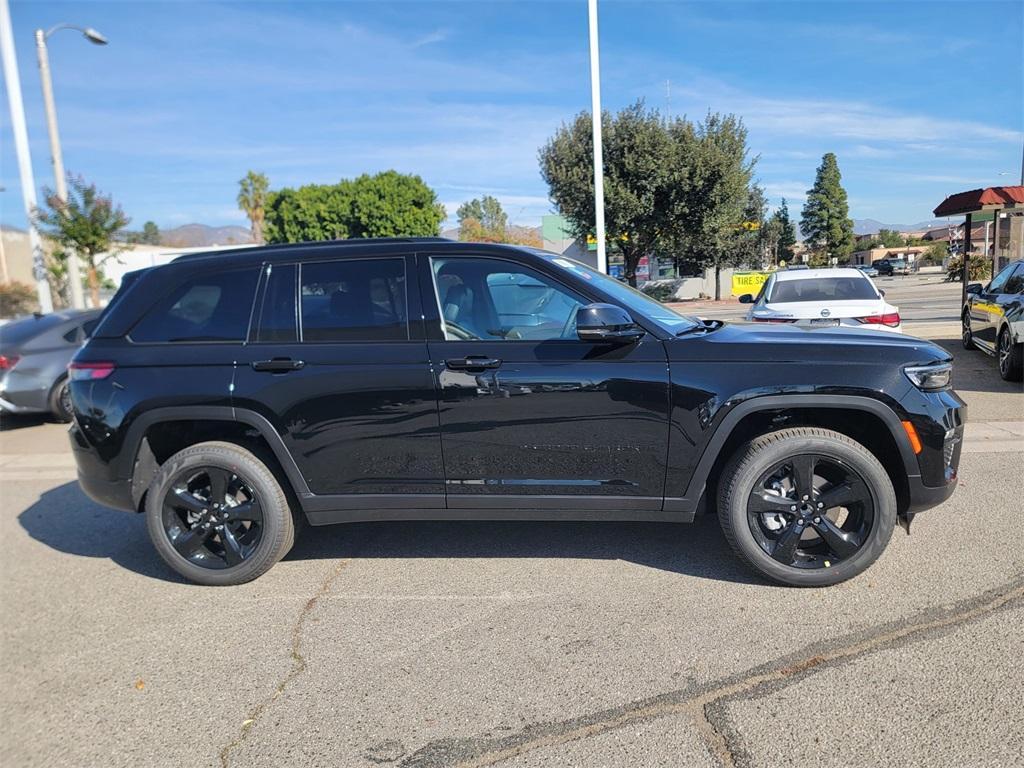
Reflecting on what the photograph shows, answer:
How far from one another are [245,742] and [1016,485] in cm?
521

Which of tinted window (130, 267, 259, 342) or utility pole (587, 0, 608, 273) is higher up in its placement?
utility pole (587, 0, 608, 273)

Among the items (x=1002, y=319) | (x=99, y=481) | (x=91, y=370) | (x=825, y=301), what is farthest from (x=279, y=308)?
(x=1002, y=319)

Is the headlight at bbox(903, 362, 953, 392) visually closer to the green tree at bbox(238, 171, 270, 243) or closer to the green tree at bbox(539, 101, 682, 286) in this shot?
the green tree at bbox(539, 101, 682, 286)

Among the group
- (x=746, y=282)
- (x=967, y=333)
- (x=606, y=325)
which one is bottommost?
(x=967, y=333)

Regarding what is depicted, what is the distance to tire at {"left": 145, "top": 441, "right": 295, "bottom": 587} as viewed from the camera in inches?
152

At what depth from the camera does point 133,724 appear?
276 cm

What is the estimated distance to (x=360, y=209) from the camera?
45281mm

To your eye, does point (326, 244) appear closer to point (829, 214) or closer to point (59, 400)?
point (59, 400)

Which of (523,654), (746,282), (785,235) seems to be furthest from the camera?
(785,235)

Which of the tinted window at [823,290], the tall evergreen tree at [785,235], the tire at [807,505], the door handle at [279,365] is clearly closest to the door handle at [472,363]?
the door handle at [279,365]

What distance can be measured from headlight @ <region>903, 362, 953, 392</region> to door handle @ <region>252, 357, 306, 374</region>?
306 cm

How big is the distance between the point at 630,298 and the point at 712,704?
2.10 m

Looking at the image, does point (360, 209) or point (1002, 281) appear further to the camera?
point (360, 209)

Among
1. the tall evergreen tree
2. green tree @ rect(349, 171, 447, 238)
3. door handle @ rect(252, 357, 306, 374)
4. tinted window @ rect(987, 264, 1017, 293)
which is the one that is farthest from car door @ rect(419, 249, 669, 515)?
the tall evergreen tree
